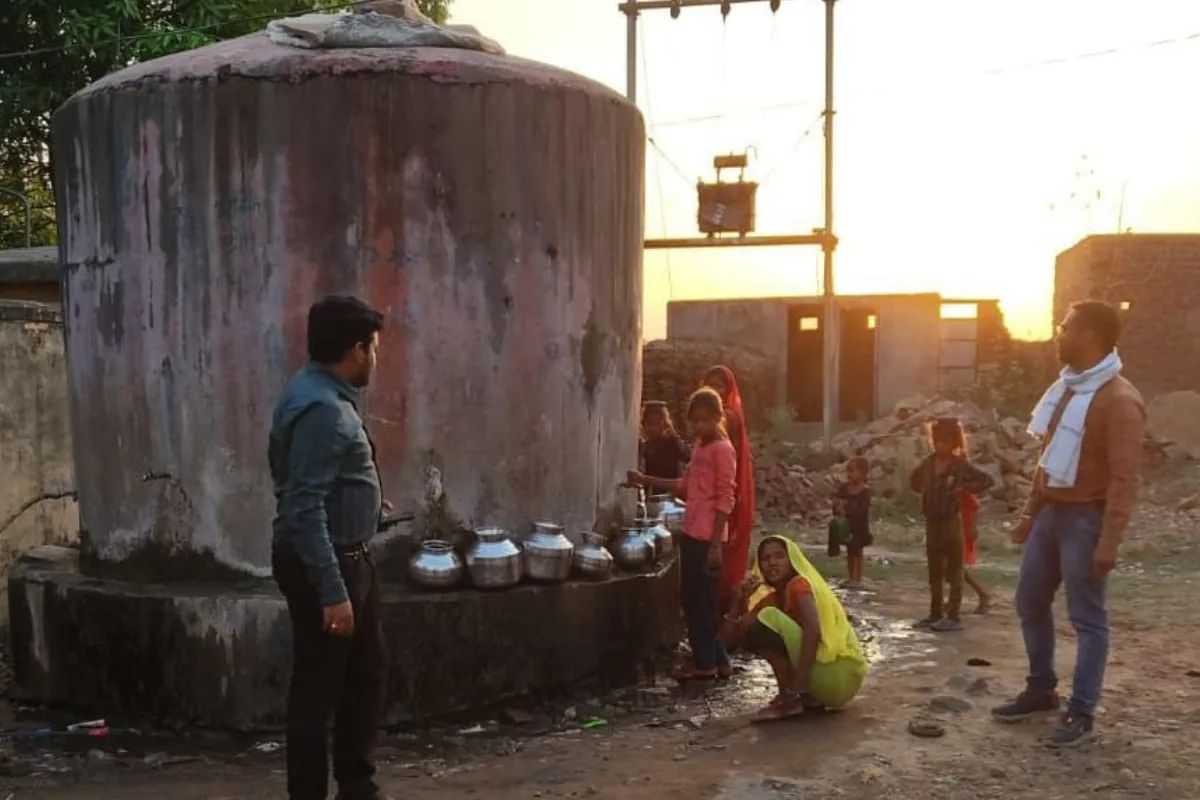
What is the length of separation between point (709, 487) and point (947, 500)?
1903 millimetres

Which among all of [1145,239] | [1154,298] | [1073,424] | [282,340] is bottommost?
[1073,424]

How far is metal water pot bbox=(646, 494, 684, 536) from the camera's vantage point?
603 centimetres

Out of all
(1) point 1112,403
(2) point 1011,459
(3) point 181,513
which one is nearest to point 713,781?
(1) point 1112,403

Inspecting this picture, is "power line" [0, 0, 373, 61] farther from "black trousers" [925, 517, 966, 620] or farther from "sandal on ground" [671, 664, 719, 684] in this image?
"sandal on ground" [671, 664, 719, 684]

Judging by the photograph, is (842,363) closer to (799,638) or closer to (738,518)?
(738,518)

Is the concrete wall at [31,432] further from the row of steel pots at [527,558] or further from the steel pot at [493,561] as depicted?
the steel pot at [493,561]

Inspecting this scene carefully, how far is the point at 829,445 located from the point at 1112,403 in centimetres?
1169

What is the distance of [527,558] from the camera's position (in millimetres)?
4781

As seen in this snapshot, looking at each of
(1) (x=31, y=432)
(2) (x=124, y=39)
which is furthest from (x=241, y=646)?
(2) (x=124, y=39)

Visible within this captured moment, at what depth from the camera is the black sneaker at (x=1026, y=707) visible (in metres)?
4.40

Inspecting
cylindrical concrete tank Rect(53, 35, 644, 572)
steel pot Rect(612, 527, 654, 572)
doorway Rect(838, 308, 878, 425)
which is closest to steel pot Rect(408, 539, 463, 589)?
cylindrical concrete tank Rect(53, 35, 644, 572)

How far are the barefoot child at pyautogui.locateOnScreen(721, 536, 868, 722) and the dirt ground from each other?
12 centimetres

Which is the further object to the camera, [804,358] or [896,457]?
[804,358]

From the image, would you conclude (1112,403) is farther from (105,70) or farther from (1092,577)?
(105,70)
